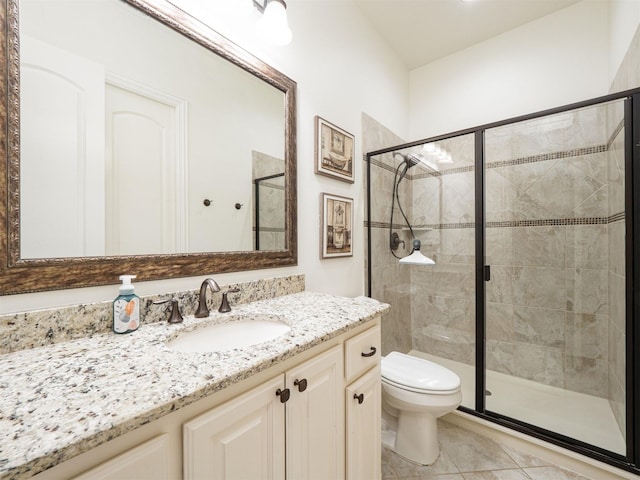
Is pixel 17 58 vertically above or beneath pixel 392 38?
beneath

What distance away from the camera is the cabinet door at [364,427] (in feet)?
3.32

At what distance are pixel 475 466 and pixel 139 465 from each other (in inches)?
65.9

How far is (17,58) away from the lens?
0.73 meters

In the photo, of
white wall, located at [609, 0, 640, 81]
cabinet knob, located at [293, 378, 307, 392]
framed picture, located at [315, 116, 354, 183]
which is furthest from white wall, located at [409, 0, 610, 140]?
cabinet knob, located at [293, 378, 307, 392]

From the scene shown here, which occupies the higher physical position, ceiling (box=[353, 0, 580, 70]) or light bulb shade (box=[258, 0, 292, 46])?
ceiling (box=[353, 0, 580, 70])

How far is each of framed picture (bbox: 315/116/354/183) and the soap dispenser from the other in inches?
41.5

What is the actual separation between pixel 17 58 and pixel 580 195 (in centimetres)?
272

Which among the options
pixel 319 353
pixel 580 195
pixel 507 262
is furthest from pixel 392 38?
pixel 319 353

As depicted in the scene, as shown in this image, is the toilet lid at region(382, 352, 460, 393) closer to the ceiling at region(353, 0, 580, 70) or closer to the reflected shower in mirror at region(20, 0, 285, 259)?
the reflected shower in mirror at region(20, 0, 285, 259)

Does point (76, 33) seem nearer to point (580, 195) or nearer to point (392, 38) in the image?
point (392, 38)

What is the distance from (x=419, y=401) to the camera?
4.59ft

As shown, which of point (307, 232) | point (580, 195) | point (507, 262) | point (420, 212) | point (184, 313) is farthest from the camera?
point (420, 212)

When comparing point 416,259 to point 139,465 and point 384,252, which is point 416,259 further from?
point 139,465

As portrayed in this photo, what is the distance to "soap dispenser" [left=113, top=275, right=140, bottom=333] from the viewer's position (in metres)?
0.82
